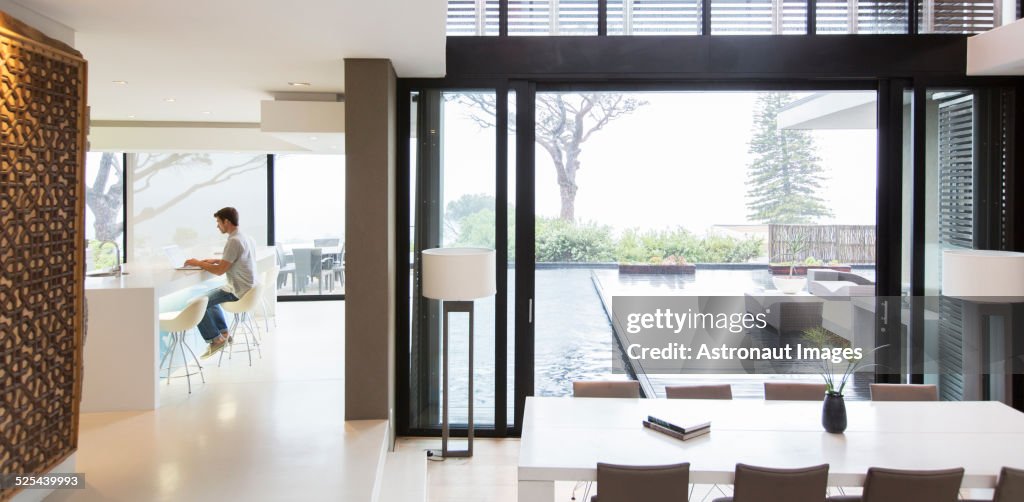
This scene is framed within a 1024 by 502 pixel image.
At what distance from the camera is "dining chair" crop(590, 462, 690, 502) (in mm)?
3021

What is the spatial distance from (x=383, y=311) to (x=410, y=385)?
872 millimetres

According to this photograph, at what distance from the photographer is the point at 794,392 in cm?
439

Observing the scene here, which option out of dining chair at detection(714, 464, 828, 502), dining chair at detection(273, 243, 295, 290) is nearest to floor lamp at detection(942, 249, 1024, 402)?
dining chair at detection(714, 464, 828, 502)

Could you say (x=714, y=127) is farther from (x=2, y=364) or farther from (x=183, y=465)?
(x=2, y=364)

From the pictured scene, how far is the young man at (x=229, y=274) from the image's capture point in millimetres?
6398

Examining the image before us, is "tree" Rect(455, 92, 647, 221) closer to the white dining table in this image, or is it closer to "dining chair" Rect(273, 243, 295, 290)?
the white dining table

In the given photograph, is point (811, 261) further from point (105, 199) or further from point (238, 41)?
point (105, 199)

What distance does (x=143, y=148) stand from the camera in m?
8.60

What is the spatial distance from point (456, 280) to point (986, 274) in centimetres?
332

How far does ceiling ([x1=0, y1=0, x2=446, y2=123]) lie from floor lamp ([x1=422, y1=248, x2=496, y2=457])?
1.32m

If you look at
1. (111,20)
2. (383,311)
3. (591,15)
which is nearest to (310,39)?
(111,20)

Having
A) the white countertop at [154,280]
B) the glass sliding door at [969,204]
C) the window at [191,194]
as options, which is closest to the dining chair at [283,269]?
the window at [191,194]

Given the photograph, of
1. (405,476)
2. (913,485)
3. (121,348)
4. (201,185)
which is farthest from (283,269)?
(913,485)

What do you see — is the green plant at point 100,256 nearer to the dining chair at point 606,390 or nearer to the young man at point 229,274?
the young man at point 229,274
